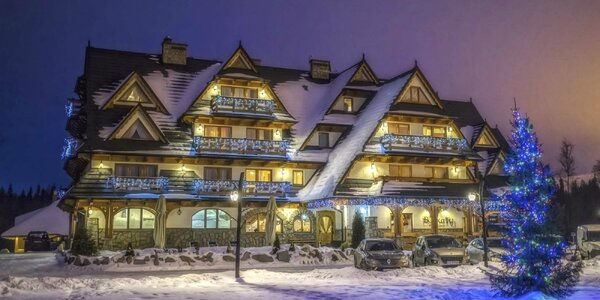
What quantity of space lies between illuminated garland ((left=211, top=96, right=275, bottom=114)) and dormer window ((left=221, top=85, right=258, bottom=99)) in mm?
1527

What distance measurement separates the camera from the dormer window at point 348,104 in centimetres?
4291

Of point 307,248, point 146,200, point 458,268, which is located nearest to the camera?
point 458,268

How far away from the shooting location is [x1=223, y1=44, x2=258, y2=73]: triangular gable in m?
38.9

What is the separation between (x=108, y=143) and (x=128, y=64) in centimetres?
831

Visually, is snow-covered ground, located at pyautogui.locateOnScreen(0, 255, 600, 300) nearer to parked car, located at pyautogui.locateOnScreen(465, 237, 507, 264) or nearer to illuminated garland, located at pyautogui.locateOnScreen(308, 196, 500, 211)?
parked car, located at pyautogui.locateOnScreen(465, 237, 507, 264)

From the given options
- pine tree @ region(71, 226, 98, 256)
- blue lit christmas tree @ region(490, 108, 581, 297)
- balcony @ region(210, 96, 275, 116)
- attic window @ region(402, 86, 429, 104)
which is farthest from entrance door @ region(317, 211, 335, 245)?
blue lit christmas tree @ region(490, 108, 581, 297)

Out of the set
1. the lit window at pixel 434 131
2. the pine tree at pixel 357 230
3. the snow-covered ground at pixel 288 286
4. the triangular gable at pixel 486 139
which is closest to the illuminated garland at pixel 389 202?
the pine tree at pixel 357 230

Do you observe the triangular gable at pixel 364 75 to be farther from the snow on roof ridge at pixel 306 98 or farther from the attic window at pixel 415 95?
the attic window at pixel 415 95

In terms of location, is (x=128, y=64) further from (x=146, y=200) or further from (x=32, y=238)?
(x=32, y=238)

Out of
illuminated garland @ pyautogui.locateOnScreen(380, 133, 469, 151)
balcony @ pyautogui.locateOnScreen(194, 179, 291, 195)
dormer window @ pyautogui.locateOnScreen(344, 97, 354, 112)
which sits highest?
dormer window @ pyautogui.locateOnScreen(344, 97, 354, 112)

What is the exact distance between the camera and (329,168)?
38.2 m

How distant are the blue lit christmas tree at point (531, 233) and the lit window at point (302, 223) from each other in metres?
23.0

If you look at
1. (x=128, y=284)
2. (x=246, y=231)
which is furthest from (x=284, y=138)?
(x=128, y=284)

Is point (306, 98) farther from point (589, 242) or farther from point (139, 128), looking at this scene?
point (589, 242)
